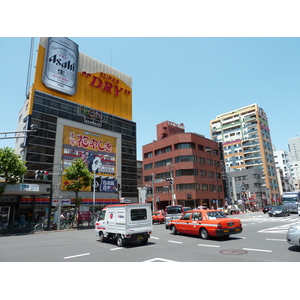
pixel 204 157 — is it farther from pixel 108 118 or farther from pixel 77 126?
pixel 77 126

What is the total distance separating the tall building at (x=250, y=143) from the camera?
91062mm

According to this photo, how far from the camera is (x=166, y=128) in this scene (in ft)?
241

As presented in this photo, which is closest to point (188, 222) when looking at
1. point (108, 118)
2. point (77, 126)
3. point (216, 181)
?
point (77, 126)

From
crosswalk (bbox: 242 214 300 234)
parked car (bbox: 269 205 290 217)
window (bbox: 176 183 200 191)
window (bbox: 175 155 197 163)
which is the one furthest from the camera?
window (bbox: 175 155 197 163)

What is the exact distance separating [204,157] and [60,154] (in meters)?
40.3

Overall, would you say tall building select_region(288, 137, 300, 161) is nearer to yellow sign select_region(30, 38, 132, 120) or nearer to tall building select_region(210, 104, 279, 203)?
tall building select_region(210, 104, 279, 203)

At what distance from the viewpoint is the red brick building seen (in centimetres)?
5881

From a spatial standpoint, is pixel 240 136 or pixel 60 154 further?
pixel 240 136

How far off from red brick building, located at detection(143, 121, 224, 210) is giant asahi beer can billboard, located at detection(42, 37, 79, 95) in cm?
2909

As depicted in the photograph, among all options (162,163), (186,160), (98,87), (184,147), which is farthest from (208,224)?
(162,163)

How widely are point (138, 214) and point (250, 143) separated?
91679mm

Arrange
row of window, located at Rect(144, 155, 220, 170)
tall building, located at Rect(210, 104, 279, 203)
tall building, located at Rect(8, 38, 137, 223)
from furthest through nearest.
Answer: tall building, located at Rect(210, 104, 279, 203) → row of window, located at Rect(144, 155, 220, 170) → tall building, located at Rect(8, 38, 137, 223)

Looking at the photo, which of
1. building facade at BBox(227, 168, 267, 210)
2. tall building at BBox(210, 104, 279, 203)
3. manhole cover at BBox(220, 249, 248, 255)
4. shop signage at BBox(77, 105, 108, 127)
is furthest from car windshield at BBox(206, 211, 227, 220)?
tall building at BBox(210, 104, 279, 203)

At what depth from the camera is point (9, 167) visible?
22.6 metres
